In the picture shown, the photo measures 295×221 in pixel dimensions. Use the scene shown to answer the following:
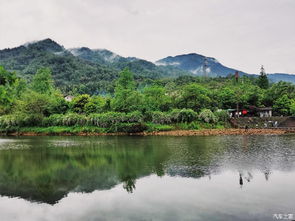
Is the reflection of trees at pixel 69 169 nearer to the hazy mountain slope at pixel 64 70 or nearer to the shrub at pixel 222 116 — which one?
the shrub at pixel 222 116

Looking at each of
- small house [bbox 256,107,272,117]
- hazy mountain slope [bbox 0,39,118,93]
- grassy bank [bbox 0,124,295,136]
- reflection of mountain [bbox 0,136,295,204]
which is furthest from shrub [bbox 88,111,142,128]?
hazy mountain slope [bbox 0,39,118,93]

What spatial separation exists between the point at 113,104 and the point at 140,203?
36152 mm

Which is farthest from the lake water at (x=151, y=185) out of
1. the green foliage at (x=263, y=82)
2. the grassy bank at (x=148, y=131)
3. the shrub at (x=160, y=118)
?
the green foliage at (x=263, y=82)

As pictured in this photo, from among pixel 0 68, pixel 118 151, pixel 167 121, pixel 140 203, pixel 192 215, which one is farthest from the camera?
pixel 167 121

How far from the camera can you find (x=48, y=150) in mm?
26312

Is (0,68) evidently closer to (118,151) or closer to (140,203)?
(140,203)

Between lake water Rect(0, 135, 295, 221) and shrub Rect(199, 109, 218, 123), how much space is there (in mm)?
20164

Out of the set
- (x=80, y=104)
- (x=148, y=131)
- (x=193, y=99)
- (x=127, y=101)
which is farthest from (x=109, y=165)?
(x=80, y=104)

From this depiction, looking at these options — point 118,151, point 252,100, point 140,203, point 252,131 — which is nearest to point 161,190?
point 140,203

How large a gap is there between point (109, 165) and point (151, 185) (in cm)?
590

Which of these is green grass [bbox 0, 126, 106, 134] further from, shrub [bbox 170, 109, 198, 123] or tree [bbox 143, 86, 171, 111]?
shrub [bbox 170, 109, 198, 123]

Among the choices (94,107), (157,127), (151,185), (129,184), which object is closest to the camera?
(151,185)

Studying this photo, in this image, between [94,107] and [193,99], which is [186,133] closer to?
[193,99]

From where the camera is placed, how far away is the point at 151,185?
46.9 ft
